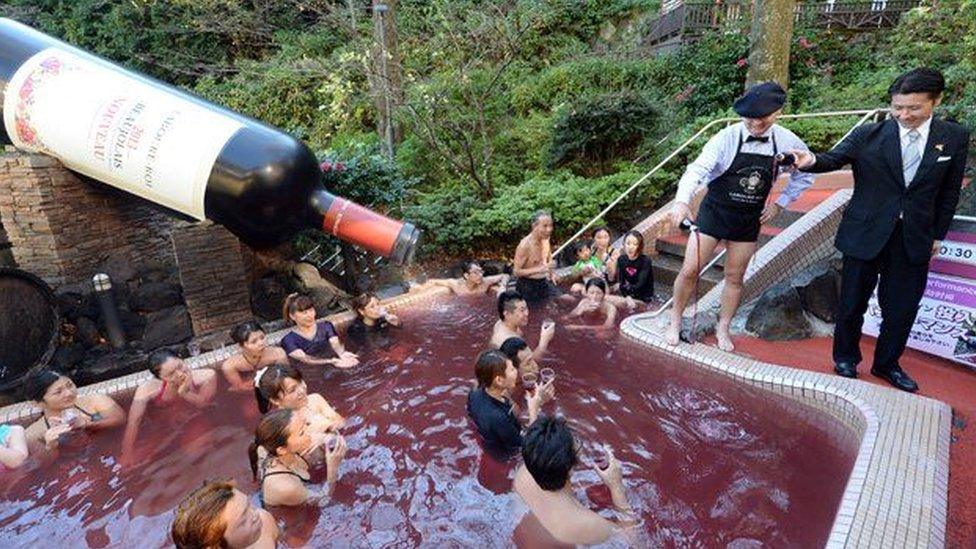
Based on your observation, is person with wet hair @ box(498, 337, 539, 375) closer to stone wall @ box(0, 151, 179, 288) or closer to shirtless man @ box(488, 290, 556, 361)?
shirtless man @ box(488, 290, 556, 361)

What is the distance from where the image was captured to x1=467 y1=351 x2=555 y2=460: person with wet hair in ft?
9.71

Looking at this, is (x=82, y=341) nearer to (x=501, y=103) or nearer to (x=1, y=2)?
(x=501, y=103)

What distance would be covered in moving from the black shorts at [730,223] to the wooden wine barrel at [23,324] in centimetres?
553

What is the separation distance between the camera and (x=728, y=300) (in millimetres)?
3986

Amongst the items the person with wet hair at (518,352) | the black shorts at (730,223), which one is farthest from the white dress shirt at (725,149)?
the person with wet hair at (518,352)

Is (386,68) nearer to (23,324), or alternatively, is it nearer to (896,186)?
(23,324)

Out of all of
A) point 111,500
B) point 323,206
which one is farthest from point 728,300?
point 111,500

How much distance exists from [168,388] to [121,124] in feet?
7.10

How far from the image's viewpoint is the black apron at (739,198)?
345 cm

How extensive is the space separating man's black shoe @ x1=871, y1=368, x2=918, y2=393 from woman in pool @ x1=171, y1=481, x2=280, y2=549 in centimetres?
377

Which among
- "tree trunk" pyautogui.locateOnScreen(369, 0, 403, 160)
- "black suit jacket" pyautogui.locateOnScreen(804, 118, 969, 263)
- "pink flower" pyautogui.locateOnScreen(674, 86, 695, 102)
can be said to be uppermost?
"tree trunk" pyautogui.locateOnScreen(369, 0, 403, 160)

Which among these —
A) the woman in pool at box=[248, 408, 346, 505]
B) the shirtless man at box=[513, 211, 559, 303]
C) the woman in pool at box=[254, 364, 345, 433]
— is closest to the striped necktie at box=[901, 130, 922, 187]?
the shirtless man at box=[513, 211, 559, 303]

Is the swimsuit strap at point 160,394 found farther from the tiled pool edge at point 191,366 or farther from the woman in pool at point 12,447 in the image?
the woman in pool at point 12,447

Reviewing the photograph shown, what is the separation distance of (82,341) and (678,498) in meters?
5.45
